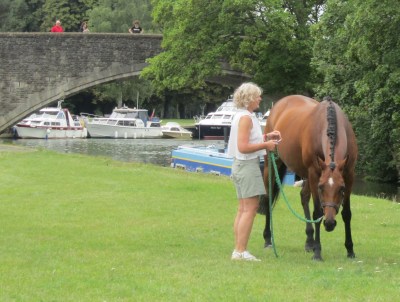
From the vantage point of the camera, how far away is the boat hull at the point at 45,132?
61.7 metres

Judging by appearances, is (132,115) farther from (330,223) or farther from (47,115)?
(330,223)

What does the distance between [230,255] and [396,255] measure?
6.37ft

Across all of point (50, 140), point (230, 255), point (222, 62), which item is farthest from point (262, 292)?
point (50, 140)


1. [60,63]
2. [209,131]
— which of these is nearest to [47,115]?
[209,131]

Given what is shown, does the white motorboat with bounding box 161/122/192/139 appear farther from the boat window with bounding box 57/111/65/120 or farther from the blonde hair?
the blonde hair

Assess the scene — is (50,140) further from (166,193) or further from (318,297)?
(318,297)

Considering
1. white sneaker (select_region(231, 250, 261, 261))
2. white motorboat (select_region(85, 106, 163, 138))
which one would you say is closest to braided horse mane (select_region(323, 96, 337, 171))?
white sneaker (select_region(231, 250, 261, 261))

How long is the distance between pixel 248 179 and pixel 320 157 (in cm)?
78

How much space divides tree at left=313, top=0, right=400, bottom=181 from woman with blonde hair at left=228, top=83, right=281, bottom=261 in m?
14.1

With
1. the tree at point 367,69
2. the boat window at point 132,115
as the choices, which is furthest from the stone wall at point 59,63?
the boat window at point 132,115

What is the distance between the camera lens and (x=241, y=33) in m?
38.8

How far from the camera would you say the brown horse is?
8750mm

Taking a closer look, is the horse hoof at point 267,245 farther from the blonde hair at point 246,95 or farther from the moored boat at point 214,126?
the moored boat at point 214,126

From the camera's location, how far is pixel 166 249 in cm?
1001
